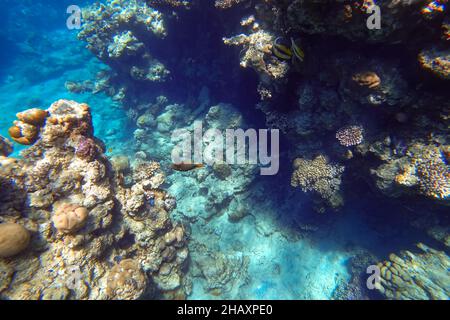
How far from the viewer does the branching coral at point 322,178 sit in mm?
5895

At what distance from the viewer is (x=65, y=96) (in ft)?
47.8

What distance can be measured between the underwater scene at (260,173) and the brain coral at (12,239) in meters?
0.02

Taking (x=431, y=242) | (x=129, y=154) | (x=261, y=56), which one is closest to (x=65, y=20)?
(x=129, y=154)

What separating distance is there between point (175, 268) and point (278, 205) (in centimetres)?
364

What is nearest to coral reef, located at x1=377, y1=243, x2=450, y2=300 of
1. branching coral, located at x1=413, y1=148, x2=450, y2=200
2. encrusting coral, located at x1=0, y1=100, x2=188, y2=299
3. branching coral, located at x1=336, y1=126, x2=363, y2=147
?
branching coral, located at x1=413, y1=148, x2=450, y2=200

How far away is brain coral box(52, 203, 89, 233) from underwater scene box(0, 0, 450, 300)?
0.08 feet

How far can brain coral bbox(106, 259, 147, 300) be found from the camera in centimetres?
427

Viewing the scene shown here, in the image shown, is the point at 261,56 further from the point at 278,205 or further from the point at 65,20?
the point at 65,20

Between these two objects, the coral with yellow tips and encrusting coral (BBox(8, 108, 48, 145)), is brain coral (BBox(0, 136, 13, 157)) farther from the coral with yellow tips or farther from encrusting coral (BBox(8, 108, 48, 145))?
the coral with yellow tips

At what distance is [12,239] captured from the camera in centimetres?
371

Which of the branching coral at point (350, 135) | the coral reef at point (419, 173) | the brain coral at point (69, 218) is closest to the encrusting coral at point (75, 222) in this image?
the brain coral at point (69, 218)

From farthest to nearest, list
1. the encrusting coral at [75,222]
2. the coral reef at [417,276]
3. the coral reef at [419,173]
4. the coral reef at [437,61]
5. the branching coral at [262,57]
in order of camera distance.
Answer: the branching coral at [262,57]
the coral reef at [417,276]
the coral reef at [419,173]
the encrusting coral at [75,222]
the coral reef at [437,61]

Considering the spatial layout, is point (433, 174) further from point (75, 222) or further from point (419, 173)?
point (75, 222)

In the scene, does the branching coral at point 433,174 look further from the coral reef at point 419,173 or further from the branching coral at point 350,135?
the branching coral at point 350,135
